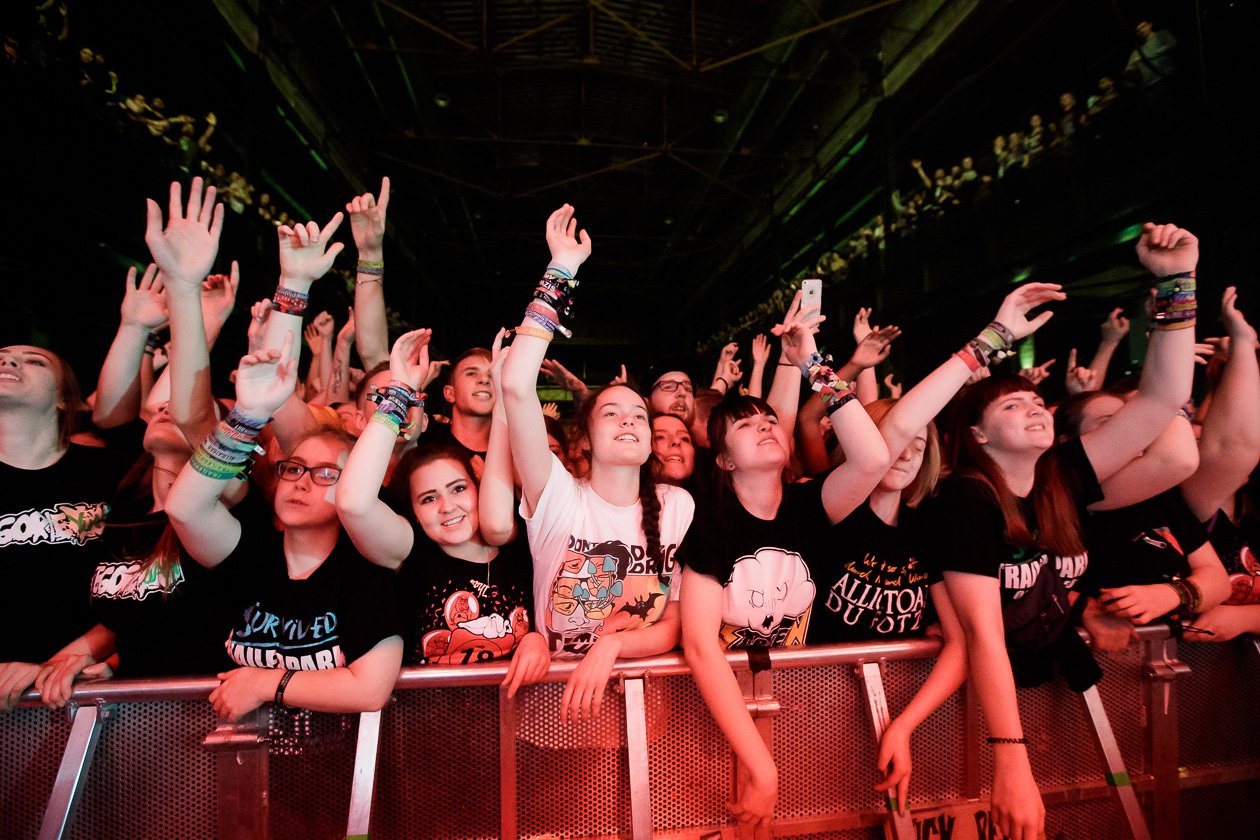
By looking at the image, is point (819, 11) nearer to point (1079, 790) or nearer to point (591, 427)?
point (591, 427)

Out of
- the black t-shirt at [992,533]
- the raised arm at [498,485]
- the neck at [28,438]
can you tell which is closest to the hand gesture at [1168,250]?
the black t-shirt at [992,533]

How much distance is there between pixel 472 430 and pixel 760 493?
1.16 metres

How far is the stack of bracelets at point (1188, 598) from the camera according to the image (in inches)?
73.5

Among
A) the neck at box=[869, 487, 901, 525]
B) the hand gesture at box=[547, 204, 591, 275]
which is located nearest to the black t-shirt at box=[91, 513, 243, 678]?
the hand gesture at box=[547, 204, 591, 275]

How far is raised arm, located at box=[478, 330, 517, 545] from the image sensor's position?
1786mm

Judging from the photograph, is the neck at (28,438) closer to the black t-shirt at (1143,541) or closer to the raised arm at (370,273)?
the raised arm at (370,273)

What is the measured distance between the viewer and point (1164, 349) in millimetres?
1887

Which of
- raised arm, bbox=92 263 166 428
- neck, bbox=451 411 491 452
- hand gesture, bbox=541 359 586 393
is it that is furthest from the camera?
hand gesture, bbox=541 359 586 393

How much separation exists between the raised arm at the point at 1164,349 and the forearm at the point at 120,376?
3.42 meters

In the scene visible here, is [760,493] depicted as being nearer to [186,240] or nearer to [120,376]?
[186,240]

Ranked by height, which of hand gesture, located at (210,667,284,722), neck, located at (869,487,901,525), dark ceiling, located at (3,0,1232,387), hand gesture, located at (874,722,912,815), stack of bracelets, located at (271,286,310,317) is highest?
dark ceiling, located at (3,0,1232,387)

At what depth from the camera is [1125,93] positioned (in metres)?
3.57

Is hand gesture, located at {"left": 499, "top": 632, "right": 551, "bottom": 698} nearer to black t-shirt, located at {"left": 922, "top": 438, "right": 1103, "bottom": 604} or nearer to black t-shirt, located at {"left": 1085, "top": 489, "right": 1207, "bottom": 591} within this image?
black t-shirt, located at {"left": 922, "top": 438, "right": 1103, "bottom": 604}

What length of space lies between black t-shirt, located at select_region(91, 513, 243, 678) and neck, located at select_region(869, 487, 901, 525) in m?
1.98
